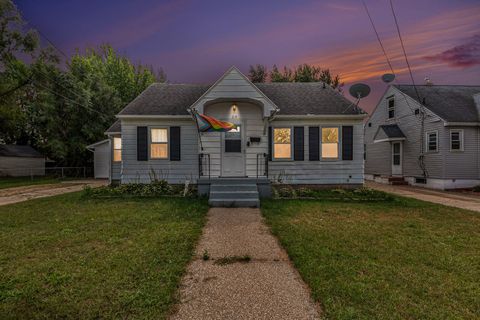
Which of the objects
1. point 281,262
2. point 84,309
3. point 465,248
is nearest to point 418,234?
point 465,248

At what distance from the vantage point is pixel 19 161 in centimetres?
2573

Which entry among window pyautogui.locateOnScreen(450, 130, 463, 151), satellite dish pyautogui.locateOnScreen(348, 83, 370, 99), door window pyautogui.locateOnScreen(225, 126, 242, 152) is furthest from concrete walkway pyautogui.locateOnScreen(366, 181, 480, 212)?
door window pyautogui.locateOnScreen(225, 126, 242, 152)

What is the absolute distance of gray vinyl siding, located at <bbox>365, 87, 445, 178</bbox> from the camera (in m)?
13.9

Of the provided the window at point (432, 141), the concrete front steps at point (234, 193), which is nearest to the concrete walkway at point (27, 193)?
the concrete front steps at point (234, 193)

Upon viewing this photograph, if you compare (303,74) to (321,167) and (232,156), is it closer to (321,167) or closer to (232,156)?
(321,167)

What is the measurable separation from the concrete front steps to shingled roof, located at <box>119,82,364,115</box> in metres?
3.88

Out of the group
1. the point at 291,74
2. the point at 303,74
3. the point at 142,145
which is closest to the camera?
the point at 142,145

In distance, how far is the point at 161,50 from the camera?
69.3 feet

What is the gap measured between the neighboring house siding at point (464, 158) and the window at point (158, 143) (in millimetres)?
15604

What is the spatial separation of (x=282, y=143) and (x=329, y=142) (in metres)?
2.22

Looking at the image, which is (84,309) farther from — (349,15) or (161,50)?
(161,50)

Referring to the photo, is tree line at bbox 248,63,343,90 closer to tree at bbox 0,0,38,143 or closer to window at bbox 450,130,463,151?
window at bbox 450,130,463,151

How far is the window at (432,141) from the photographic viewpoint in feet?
45.5

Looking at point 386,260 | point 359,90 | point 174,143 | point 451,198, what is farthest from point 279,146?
point 451,198
